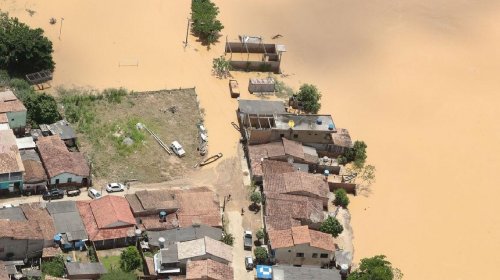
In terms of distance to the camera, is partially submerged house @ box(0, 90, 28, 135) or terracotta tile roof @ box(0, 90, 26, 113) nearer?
partially submerged house @ box(0, 90, 28, 135)

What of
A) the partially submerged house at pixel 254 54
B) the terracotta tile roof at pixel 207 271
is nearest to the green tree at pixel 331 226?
the terracotta tile roof at pixel 207 271

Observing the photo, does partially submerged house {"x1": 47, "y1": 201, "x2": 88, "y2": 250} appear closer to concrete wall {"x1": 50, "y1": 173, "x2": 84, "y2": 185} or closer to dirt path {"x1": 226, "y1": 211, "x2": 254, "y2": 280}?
concrete wall {"x1": 50, "y1": 173, "x2": 84, "y2": 185}

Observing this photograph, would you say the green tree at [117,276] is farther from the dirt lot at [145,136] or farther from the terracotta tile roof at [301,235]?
the terracotta tile roof at [301,235]

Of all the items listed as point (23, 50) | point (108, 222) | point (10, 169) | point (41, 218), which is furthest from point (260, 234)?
point (23, 50)

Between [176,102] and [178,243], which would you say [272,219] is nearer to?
[178,243]

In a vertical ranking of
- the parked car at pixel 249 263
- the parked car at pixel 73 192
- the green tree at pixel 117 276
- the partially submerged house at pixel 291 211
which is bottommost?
the green tree at pixel 117 276

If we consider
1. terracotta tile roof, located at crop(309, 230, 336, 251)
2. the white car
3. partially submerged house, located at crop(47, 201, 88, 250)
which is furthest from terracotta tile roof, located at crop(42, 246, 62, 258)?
terracotta tile roof, located at crop(309, 230, 336, 251)

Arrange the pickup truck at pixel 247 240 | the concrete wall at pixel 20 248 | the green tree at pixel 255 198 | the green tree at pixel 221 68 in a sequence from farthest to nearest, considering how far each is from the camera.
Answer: the green tree at pixel 221 68
the green tree at pixel 255 198
the pickup truck at pixel 247 240
the concrete wall at pixel 20 248
